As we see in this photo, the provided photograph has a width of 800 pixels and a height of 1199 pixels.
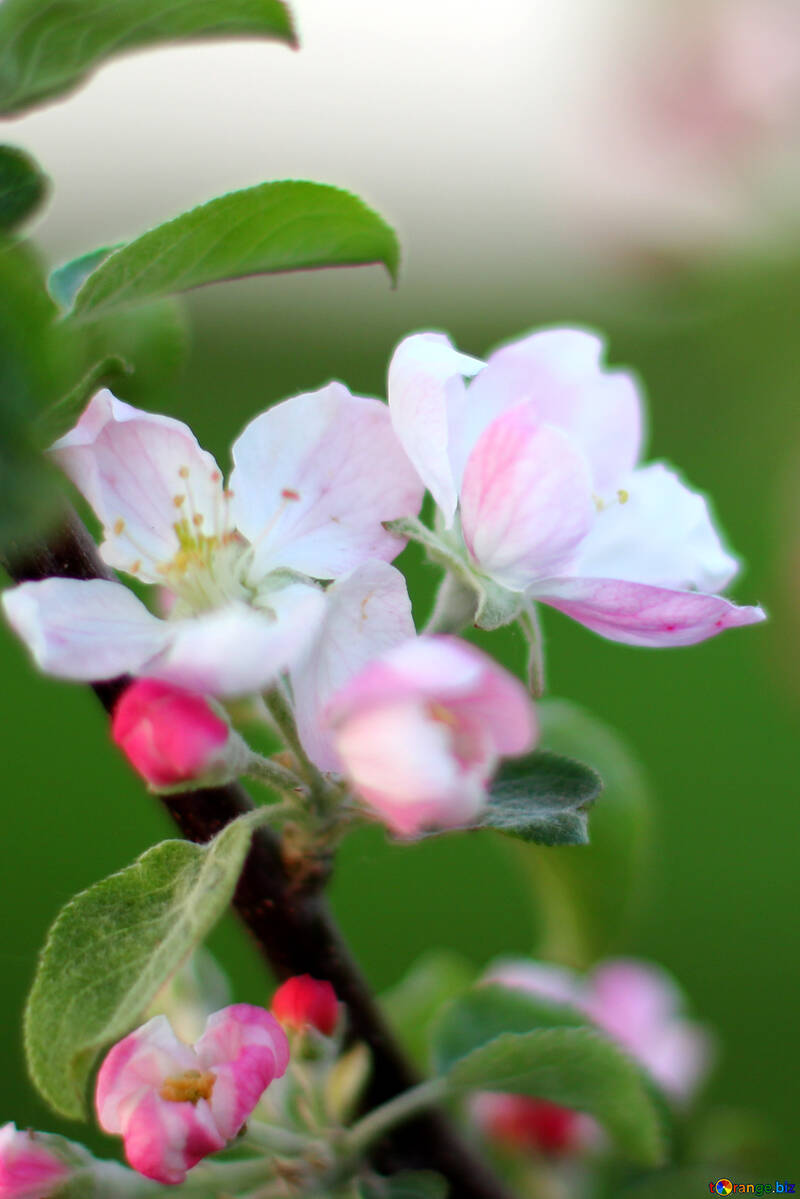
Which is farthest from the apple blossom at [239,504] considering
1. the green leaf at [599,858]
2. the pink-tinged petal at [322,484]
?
the green leaf at [599,858]

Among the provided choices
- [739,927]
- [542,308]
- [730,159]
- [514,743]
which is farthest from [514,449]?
[542,308]

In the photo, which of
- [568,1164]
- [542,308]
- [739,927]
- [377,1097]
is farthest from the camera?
[542,308]

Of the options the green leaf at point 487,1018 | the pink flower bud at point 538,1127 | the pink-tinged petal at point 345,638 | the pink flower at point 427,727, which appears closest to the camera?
the pink flower at point 427,727

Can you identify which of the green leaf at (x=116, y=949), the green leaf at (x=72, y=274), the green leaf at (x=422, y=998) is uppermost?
the green leaf at (x=72, y=274)

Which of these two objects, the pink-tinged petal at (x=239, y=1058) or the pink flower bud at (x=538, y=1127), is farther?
the pink flower bud at (x=538, y=1127)

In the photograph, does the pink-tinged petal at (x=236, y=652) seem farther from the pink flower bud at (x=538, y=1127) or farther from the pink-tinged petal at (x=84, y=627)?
the pink flower bud at (x=538, y=1127)

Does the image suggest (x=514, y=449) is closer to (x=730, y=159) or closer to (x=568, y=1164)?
(x=568, y=1164)

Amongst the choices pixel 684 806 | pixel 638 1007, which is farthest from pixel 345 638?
pixel 684 806
